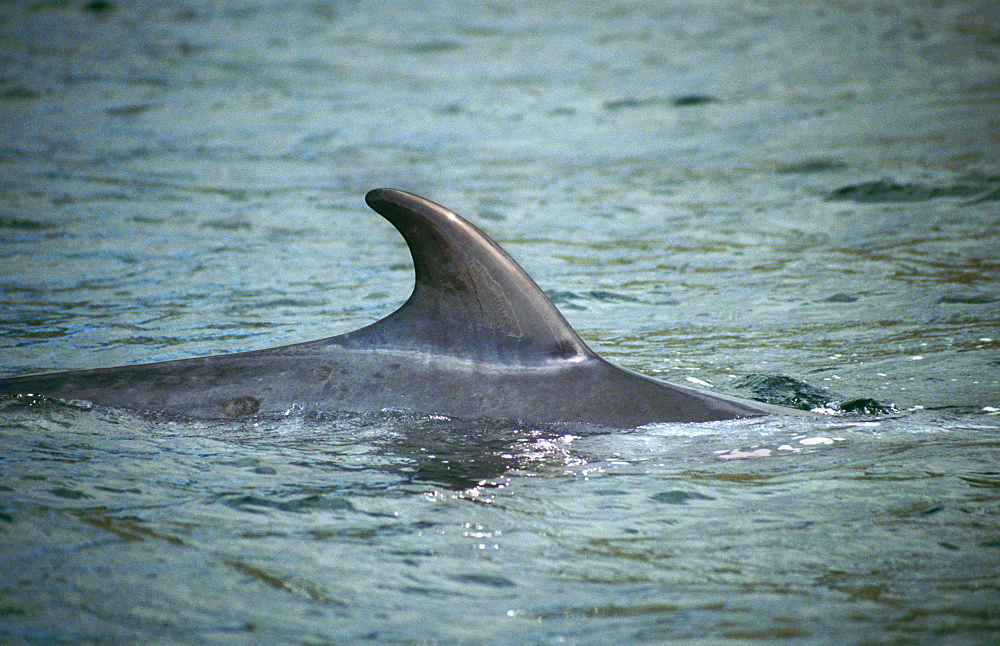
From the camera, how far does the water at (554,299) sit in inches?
122

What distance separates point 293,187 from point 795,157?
495 cm

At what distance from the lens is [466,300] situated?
13.4ft

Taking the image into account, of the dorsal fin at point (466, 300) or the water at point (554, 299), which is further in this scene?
the dorsal fin at point (466, 300)

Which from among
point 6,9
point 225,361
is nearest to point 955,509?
point 225,361

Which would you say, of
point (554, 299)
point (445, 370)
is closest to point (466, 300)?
point (445, 370)

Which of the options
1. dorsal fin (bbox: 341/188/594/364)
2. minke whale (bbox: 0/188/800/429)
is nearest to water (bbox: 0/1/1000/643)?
minke whale (bbox: 0/188/800/429)

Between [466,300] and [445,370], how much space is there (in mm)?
289

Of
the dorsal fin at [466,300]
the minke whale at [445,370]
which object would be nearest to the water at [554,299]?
the minke whale at [445,370]

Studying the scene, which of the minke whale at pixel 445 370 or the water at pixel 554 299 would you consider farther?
A: the minke whale at pixel 445 370

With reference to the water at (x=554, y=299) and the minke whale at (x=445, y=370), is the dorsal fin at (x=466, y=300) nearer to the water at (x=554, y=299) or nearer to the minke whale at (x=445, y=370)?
the minke whale at (x=445, y=370)

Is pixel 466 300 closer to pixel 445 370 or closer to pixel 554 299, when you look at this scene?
pixel 445 370

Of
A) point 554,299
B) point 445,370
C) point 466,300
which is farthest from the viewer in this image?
point 554,299

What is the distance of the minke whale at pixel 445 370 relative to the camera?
4074 mm

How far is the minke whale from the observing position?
407cm
